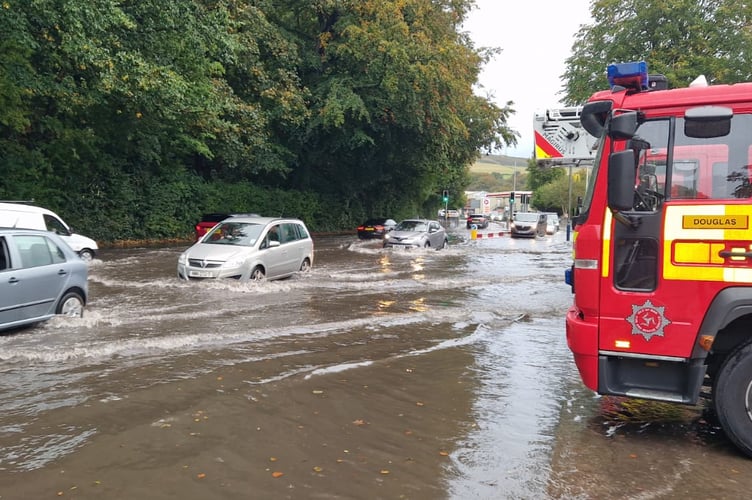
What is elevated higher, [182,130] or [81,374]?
[182,130]

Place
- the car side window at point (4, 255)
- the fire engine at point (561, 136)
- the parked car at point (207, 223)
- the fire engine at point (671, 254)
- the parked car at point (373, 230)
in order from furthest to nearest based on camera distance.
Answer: the parked car at point (373, 230)
the parked car at point (207, 223)
the fire engine at point (561, 136)
the car side window at point (4, 255)
the fire engine at point (671, 254)

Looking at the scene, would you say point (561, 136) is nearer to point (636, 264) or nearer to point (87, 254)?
point (636, 264)

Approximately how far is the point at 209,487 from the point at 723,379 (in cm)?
399

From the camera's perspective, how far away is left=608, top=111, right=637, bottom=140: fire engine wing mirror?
4.75m

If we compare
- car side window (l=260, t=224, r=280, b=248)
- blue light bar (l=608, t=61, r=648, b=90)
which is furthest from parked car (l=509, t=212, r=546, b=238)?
blue light bar (l=608, t=61, r=648, b=90)

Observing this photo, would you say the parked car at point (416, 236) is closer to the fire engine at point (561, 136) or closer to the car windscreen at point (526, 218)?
the car windscreen at point (526, 218)

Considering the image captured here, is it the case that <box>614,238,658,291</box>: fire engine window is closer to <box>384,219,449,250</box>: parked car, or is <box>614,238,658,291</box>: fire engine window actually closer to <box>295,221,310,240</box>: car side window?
<box>295,221,310,240</box>: car side window

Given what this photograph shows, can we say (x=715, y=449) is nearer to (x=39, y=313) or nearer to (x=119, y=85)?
(x=39, y=313)

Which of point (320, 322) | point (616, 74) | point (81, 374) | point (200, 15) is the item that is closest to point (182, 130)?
point (200, 15)

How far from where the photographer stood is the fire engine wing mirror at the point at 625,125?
4.75m

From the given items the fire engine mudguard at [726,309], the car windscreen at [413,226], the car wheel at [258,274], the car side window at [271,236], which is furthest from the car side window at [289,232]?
the fire engine mudguard at [726,309]

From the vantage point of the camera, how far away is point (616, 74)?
5305 mm

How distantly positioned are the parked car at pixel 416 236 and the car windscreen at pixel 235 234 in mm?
11132

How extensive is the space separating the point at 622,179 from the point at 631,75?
47.5 inches
